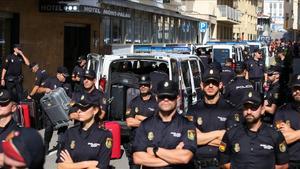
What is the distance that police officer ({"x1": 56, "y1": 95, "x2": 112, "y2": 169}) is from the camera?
18.1 feet

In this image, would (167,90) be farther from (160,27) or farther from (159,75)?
(160,27)

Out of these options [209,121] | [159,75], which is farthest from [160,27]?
[209,121]

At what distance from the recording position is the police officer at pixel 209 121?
6.23 m

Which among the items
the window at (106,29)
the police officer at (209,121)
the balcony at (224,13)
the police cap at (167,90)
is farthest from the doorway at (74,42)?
the balcony at (224,13)

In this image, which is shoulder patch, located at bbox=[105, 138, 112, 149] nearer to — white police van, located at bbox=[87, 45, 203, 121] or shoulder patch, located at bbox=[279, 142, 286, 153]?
shoulder patch, located at bbox=[279, 142, 286, 153]

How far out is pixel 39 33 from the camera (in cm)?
1853

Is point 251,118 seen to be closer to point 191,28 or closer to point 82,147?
point 82,147

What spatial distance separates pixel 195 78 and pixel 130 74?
139cm

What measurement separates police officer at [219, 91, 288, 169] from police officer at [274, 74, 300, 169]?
0.80 m

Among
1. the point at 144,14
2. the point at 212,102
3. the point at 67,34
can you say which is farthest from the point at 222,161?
the point at 144,14

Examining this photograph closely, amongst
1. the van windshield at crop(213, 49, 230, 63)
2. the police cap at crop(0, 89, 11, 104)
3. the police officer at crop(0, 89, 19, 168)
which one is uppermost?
the van windshield at crop(213, 49, 230, 63)

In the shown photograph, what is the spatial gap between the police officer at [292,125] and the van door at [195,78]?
173 inches

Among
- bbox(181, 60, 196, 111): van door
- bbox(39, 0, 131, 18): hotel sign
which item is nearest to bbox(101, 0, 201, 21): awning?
bbox(39, 0, 131, 18): hotel sign

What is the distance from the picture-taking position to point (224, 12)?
56.7 metres
